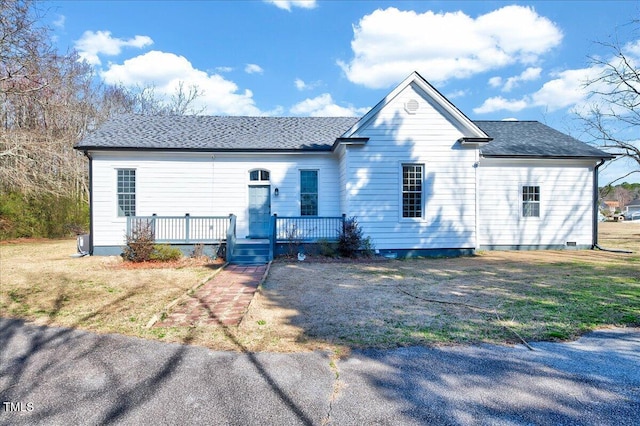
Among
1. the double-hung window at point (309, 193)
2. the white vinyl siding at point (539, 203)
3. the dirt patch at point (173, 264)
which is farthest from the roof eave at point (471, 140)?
the dirt patch at point (173, 264)

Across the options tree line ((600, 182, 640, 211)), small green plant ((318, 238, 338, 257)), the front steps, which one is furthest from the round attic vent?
tree line ((600, 182, 640, 211))

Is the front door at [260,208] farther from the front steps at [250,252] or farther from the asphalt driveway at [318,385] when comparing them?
the asphalt driveway at [318,385]

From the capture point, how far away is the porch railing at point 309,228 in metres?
12.3

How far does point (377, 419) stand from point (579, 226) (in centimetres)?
1604

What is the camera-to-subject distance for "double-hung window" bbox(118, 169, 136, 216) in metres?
13.3

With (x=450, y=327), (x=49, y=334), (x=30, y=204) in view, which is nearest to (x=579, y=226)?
(x=450, y=327)

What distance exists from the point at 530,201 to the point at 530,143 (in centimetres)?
280

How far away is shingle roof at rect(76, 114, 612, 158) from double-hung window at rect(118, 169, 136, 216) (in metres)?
1.06

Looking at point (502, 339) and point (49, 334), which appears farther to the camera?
point (49, 334)

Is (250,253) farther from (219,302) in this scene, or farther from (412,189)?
(412,189)

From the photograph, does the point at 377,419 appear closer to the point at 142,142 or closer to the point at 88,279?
the point at 88,279

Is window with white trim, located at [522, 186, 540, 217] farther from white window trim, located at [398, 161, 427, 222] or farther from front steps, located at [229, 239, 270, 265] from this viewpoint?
front steps, located at [229, 239, 270, 265]

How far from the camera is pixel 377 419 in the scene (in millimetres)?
2775

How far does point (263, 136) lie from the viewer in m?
14.8
